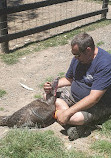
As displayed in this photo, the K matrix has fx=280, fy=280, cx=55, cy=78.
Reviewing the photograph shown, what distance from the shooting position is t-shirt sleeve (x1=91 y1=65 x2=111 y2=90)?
354 cm

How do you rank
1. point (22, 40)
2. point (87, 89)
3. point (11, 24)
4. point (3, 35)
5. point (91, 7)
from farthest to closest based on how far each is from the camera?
1. point (91, 7)
2. point (11, 24)
3. point (22, 40)
4. point (3, 35)
5. point (87, 89)

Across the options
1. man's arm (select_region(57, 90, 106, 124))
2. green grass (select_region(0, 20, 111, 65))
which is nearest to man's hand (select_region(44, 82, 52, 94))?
man's arm (select_region(57, 90, 106, 124))

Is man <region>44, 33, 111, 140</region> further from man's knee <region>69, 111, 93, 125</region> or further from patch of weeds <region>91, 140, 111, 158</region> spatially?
patch of weeds <region>91, 140, 111, 158</region>

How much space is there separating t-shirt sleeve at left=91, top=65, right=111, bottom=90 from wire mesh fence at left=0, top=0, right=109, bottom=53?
396 cm

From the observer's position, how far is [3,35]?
659cm

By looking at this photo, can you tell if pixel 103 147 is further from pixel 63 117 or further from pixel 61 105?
pixel 61 105

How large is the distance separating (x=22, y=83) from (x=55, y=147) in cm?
210

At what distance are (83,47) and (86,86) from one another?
61cm

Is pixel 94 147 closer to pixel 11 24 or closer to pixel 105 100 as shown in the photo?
pixel 105 100

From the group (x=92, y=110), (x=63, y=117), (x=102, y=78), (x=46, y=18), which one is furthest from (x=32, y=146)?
(x=46, y=18)

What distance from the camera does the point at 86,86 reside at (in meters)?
3.80

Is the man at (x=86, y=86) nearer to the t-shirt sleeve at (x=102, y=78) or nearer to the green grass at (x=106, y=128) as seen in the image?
the t-shirt sleeve at (x=102, y=78)

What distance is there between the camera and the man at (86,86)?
3.53m

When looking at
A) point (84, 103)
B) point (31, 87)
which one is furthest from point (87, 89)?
point (31, 87)
